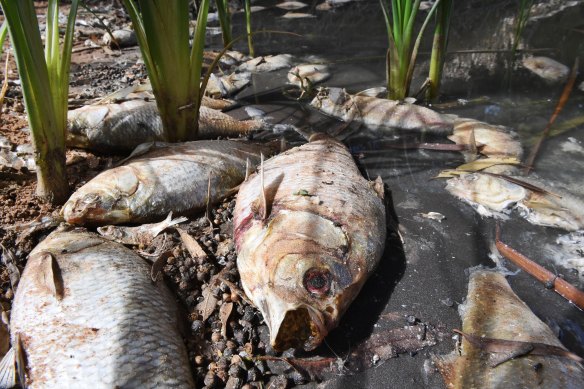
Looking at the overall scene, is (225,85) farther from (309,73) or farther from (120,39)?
(120,39)

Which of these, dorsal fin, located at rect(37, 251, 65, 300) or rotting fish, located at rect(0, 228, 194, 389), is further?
dorsal fin, located at rect(37, 251, 65, 300)

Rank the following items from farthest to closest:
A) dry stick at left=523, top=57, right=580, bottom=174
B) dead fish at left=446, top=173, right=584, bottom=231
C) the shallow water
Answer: dry stick at left=523, top=57, right=580, bottom=174, dead fish at left=446, top=173, right=584, bottom=231, the shallow water

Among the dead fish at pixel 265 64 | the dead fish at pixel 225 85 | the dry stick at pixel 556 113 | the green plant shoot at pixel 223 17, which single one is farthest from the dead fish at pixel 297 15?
the dry stick at pixel 556 113

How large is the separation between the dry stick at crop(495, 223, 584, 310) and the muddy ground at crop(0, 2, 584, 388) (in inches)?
2.2

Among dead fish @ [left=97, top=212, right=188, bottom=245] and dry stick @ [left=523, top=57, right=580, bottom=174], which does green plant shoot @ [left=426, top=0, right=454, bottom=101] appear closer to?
dry stick @ [left=523, top=57, right=580, bottom=174]

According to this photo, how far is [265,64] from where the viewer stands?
6480 millimetres

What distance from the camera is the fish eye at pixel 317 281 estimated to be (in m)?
2.07

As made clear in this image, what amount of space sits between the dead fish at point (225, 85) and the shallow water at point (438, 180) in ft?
0.50

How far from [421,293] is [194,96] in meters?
2.45

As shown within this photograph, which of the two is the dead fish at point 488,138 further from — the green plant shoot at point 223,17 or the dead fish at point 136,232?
the green plant shoot at point 223,17

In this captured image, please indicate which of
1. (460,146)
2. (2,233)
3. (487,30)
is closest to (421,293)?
(460,146)

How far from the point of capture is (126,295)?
2240 millimetres

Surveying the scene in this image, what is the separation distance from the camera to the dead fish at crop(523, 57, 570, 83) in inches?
224

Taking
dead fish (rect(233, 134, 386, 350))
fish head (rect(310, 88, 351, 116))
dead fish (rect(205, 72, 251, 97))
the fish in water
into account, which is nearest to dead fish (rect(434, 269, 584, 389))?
dead fish (rect(233, 134, 386, 350))
